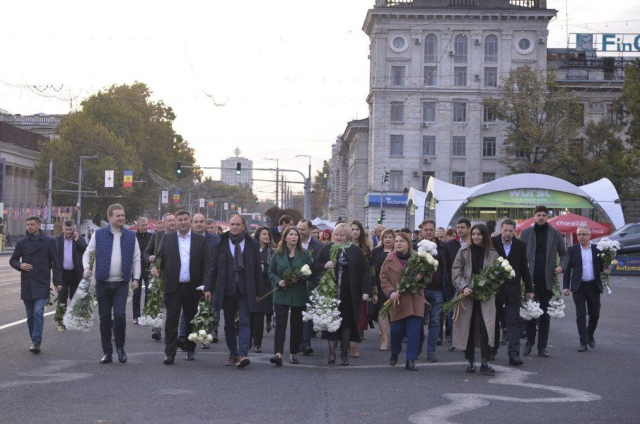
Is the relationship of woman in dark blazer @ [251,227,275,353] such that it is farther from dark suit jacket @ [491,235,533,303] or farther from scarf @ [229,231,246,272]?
dark suit jacket @ [491,235,533,303]

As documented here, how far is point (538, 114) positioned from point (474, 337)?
64817 mm

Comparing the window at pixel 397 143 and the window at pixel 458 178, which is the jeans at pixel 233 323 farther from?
the window at pixel 458 178

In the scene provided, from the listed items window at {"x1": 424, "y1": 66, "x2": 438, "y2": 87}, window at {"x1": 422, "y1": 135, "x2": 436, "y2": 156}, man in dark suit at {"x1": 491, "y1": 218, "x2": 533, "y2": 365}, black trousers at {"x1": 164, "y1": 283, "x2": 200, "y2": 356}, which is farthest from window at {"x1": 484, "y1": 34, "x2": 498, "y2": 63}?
black trousers at {"x1": 164, "y1": 283, "x2": 200, "y2": 356}

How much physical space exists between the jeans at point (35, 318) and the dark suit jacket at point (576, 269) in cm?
722

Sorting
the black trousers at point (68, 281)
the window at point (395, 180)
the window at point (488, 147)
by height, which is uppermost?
the window at point (488, 147)

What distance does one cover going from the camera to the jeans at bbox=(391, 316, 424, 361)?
12.2 meters

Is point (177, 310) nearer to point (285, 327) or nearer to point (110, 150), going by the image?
point (285, 327)

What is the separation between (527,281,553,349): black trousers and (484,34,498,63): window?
2826 inches

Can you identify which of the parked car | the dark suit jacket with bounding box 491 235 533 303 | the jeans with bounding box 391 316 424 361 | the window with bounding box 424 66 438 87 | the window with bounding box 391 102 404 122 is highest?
the window with bounding box 424 66 438 87

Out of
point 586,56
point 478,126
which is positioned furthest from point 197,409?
point 586,56

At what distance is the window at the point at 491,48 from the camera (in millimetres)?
83938

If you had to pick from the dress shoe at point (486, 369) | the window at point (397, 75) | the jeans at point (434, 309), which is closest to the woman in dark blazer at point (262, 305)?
the jeans at point (434, 309)

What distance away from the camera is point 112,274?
12344mm

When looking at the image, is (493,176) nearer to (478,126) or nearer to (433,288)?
(478,126)
